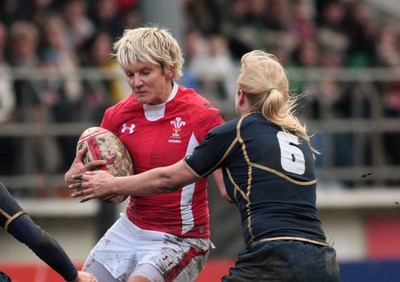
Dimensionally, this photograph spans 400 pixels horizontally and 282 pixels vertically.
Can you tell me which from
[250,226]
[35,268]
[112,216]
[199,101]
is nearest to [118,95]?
[112,216]

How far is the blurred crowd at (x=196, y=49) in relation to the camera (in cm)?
1266

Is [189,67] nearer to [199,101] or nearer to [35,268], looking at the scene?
[35,268]

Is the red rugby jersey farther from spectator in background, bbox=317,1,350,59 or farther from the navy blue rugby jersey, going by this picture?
spectator in background, bbox=317,1,350,59

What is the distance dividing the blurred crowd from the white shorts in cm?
463

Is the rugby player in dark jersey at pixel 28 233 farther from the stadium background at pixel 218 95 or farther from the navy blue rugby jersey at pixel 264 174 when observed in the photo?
the stadium background at pixel 218 95

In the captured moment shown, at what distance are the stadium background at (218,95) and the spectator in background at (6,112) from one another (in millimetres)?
12

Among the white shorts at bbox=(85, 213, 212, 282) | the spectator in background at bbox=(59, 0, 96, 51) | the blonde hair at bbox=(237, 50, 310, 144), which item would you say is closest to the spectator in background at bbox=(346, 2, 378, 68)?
the spectator in background at bbox=(59, 0, 96, 51)

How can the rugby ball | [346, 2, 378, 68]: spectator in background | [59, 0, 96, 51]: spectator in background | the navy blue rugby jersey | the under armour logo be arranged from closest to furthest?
1. the navy blue rugby jersey
2. the rugby ball
3. the under armour logo
4. [59, 0, 96, 51]: spectator in background
5. [346, 2, 378, 68]: spectator in background

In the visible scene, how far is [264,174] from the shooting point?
6.04 m

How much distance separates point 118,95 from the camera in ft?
43.0

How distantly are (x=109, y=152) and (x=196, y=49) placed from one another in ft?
23.9

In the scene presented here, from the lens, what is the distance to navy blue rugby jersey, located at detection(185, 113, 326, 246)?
6.02 metres

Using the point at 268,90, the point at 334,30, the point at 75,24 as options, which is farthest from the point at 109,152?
the point at 334,30

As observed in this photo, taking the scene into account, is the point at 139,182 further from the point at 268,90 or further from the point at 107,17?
the point at 107,17
